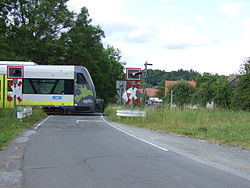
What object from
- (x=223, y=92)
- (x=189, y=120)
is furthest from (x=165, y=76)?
(x=189, y=120)

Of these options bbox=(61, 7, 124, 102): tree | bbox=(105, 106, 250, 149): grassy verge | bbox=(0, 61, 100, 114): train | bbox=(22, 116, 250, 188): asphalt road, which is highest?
bbox=(61, 7, 124, 102): tree

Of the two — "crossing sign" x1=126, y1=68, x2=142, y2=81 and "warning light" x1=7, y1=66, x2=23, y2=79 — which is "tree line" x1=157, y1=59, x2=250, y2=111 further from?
"warning light" x1=7, y1=66, x2=23, y2=79

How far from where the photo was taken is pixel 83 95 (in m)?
29.8

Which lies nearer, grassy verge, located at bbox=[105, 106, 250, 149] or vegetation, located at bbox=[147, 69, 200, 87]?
grassy verge, located at bbox=[105, 106, 250, 149]

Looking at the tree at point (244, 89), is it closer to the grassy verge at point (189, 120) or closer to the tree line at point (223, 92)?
the tree line at point (223, 92)

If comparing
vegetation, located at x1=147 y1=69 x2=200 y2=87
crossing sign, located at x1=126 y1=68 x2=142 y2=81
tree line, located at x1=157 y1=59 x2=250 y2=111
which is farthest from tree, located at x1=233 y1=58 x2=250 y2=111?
vegetation, located at x1=147 y1=69 x2=200 y2=87

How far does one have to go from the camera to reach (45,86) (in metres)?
29.2

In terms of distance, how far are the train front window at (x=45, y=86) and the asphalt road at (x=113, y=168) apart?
18500 mm

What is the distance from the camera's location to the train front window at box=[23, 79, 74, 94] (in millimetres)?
29188

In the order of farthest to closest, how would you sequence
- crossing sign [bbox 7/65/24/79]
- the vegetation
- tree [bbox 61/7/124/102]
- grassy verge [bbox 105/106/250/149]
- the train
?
the vegetation
tree [bbox 61/7/124/102]
the train
crossing sign [bbox 7/65/24/79]
grassy verge [bbox 105/106/250/149]

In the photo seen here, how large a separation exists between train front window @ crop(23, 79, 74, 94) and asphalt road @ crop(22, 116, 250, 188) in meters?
18.5

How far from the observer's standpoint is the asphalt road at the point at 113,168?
6469mm

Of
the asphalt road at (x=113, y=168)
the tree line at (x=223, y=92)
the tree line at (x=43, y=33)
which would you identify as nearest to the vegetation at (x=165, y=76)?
the tree line at (x=223, y=92)

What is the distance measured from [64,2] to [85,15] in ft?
11.8
